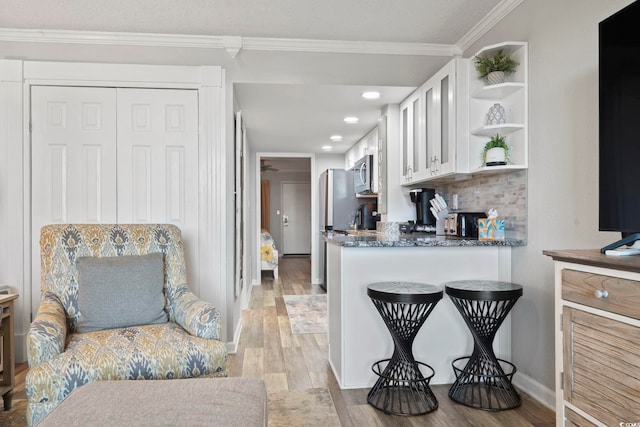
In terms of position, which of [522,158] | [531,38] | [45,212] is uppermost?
[531,38]

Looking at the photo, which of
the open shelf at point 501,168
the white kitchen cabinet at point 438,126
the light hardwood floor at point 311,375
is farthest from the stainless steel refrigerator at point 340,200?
the open shelf at point 501,168

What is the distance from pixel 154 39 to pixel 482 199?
2676mm

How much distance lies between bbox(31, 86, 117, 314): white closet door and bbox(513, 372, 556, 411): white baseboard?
299 cm

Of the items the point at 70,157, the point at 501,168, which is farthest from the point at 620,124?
the point at 70,157

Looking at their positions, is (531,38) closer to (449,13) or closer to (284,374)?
(449,13)

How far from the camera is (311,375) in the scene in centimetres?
283

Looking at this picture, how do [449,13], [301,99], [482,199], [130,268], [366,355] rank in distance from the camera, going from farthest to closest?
1. [301,99]
2. [482,199]
3. [449,13]
4. [366,355]
5. [130,268]

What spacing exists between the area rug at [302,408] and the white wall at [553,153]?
120cm

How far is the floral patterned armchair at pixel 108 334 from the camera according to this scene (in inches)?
66.0

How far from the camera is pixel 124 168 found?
313 centimetres

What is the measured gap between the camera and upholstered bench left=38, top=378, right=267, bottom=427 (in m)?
1.14

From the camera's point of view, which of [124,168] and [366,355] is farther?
[124,168]

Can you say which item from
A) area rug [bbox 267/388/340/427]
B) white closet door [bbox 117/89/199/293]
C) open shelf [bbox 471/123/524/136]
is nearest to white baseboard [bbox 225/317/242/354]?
white closet door [bbox 117/89/199/293]

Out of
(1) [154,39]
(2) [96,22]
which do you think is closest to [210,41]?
(1) [154,39]
